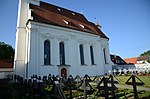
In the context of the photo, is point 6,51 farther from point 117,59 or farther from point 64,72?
point 117,59

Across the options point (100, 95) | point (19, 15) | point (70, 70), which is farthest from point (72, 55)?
point (100, 95)

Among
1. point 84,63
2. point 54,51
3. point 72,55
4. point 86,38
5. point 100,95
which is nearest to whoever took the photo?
point 100,95

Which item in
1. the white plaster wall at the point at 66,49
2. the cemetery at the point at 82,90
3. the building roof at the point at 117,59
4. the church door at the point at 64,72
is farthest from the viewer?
the building roof at the point at 117,59

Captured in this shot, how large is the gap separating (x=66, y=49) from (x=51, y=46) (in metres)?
2.70

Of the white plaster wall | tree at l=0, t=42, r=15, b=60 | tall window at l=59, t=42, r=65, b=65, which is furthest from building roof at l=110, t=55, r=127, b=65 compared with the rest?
tree at l=0, t=42, r=15, b=60

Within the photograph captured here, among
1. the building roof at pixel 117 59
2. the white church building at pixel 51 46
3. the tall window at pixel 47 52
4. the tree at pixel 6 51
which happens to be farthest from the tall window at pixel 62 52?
the tree at pixel 6 51

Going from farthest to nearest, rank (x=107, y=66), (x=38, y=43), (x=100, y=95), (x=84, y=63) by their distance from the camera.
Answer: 1. (x=107, y=66)
2. (x=84, y=63)
3. (x=38, y=43)
4. (x=100, y=95)

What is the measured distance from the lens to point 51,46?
20172 millimetres

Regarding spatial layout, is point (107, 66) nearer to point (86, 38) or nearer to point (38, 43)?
point (86, 38)

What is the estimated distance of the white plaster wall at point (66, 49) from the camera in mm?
18078

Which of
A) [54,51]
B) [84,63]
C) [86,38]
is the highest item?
[86,38]

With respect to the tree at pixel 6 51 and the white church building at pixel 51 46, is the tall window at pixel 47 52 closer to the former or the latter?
the white church building at pixel 51 46

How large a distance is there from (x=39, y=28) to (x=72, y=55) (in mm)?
6832

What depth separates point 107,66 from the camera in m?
27.9
